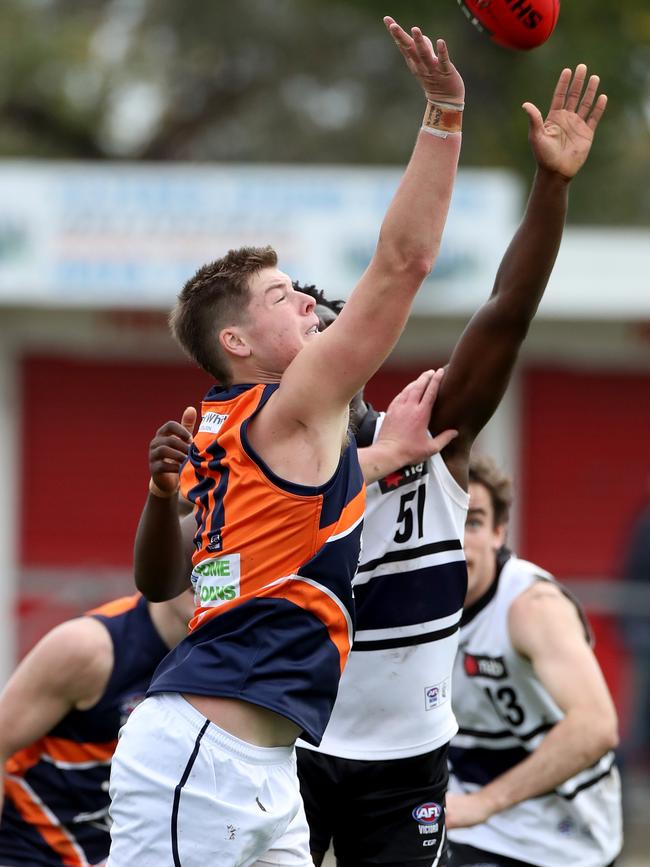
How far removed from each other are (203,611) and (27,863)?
1679 mm

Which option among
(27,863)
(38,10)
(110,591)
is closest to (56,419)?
(110,591)

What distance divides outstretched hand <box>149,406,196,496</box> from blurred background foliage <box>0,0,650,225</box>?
1700cm

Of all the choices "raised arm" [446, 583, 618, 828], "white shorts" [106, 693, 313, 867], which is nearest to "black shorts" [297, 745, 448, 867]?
"raised arm" [446, 583, 618, 828]

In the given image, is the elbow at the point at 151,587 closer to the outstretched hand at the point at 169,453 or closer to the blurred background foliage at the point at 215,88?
the outstretched hand at the point at 169,453

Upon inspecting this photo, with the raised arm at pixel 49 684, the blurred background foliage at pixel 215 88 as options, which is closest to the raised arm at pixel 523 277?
the raised arm at pixel 49 684

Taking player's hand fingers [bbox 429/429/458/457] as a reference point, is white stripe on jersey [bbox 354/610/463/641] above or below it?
below

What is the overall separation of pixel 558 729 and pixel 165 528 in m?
1.56

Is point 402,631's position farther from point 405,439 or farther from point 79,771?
point 79,771

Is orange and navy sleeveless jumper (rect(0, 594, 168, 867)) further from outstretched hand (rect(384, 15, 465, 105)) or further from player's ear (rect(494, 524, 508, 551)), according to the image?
outstretched hand (rect(384, 15, 465, 105))

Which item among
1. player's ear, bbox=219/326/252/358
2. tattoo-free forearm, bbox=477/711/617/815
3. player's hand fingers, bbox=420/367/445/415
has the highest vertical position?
player's ear, bbox=219/326/252/358

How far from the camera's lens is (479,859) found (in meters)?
5.19

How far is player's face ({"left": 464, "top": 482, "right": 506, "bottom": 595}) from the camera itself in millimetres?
5016

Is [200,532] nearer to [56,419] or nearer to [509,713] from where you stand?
[509,713]

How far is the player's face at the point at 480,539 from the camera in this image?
5.02 metres
